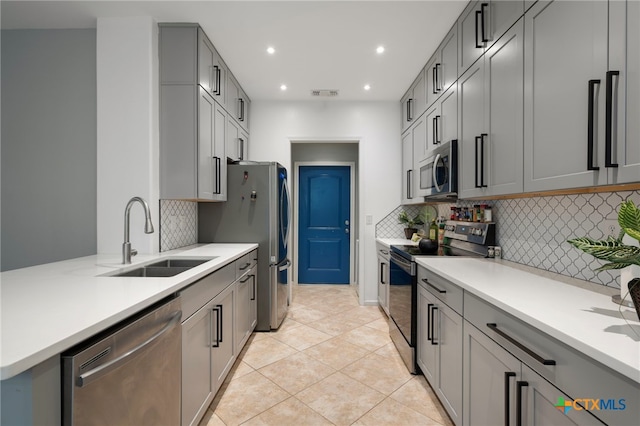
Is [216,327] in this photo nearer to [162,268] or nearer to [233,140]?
[162,268]

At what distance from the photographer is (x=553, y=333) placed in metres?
0.86

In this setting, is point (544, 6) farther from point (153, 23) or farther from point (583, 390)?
point (153, 23)

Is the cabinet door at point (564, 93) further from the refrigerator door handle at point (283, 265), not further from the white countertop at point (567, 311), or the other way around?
the refrigerator door handle at point (283, 265)

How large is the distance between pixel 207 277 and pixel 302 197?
347 cm

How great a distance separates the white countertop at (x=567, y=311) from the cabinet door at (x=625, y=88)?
0.44m

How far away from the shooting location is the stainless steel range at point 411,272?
89.5 inches

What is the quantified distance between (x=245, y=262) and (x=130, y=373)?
1606mm

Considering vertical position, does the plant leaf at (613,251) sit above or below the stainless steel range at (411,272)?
above

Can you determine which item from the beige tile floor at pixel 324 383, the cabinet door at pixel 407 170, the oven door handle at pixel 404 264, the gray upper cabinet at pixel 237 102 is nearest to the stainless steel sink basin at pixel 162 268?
the beige tile floor at pixel 324 383

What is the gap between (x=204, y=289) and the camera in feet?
5.66

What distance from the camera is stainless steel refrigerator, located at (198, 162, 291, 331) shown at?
3080 millimetres

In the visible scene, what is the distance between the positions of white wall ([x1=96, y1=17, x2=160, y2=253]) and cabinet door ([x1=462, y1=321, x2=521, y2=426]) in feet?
7.14

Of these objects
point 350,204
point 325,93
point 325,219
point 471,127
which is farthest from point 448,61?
point 325,219

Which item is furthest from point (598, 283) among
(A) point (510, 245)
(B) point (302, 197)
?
(B) point (302, 197)
